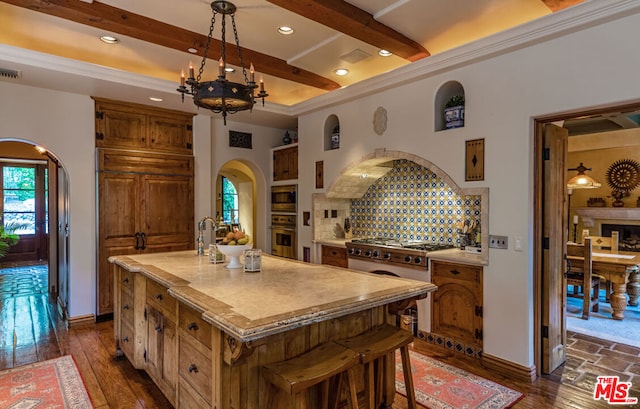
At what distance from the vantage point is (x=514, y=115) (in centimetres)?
302

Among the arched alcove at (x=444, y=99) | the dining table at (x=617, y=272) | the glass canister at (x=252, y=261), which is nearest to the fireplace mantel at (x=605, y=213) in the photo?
the dining table at (x=617, y=272)

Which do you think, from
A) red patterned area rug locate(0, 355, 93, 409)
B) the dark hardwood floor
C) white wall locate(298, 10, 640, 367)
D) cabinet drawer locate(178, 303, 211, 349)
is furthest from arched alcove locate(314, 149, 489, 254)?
red patterned area rug locate(0, 355, 93, 409)

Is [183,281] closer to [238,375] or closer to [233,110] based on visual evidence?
[238,375]

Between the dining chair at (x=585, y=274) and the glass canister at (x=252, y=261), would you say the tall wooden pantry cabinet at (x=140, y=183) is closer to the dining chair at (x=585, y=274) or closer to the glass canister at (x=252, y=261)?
the glass canister at (x=252, y=261)

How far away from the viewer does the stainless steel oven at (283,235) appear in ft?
18.8

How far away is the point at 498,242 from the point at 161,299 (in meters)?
2.74

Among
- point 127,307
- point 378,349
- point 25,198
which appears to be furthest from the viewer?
point 25,198

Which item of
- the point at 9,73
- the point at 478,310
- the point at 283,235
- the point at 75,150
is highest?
the point at 9,73

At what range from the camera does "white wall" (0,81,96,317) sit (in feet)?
13.4

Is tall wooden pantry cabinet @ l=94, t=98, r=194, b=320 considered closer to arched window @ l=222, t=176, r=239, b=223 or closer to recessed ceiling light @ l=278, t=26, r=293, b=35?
recessed ceiling light @ l=278, t=26, r=293, b=35

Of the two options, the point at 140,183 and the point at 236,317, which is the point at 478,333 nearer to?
the point at 236,317

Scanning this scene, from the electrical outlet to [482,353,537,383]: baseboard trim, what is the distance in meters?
0.96

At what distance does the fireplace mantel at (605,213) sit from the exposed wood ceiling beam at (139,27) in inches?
260

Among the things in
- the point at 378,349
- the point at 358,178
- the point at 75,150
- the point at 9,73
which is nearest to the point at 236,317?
the point at 378,349
